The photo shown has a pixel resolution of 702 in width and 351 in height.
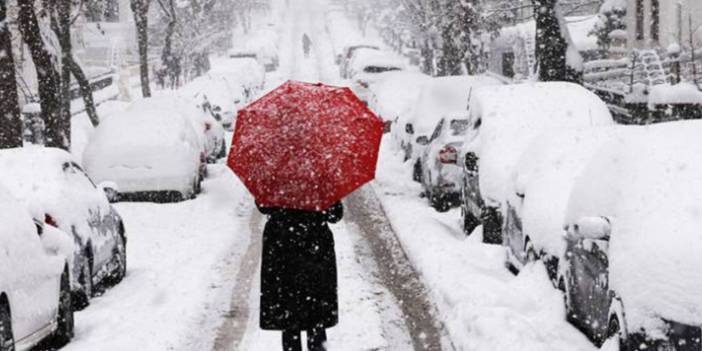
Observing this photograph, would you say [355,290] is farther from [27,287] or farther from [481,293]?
[27,287]

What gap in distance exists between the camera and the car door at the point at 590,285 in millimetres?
7633

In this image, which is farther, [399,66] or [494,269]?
[399,66]

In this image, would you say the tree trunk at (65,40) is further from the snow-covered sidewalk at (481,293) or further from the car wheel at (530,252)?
the car wheel at (530,252)

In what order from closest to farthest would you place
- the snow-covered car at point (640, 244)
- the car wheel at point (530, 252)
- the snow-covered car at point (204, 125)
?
1. the snow-covered car at point (640, 244)
2. the car wheel at point (530, 252)
3. the snow-covered car at point (204, 125)

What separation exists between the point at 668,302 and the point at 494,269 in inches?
229

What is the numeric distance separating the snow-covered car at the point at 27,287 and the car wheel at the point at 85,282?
1.22m

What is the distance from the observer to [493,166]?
43.4ft

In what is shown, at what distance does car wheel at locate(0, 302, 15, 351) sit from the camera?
7562 millimetres

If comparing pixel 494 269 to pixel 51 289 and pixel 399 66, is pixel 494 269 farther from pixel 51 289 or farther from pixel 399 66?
pixel 399 66

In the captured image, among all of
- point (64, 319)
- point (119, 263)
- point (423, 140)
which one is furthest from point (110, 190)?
point (423, 140)

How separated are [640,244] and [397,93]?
24.6m

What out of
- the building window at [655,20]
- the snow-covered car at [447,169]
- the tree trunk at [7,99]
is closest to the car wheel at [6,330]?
the tree trunk at [7,99]

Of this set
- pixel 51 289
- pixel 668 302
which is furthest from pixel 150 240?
pixel 668 302

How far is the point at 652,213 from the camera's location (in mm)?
6930
